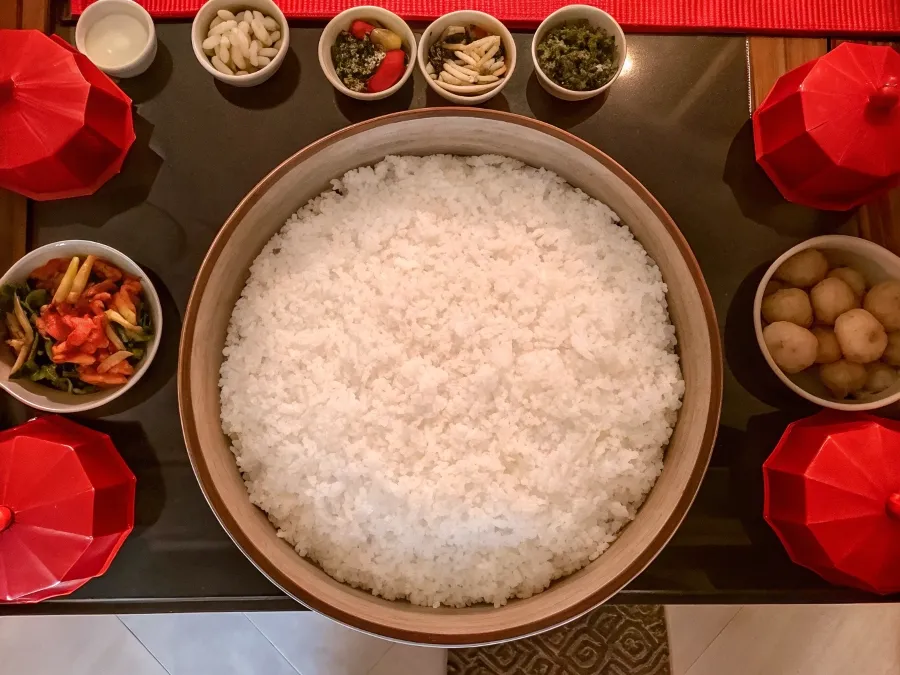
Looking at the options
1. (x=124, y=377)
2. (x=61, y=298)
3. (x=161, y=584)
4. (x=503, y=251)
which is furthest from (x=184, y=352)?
(x=503, y=251)

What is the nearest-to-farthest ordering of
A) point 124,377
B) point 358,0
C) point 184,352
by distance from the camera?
point 184,352, point 124,377, point 358,0

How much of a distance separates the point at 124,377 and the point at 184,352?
0.21 m

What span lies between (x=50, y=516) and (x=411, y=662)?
1.16 metres

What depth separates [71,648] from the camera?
6.39 feet

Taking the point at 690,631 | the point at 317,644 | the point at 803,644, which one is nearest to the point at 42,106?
the point at 317,644

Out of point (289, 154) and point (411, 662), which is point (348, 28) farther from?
point (411, 662)

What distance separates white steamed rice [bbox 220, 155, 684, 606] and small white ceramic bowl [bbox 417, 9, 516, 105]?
0.62 feet

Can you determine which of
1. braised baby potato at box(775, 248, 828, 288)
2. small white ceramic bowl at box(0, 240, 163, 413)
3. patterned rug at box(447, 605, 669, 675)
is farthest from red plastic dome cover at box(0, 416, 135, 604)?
braised baby potato at box(775, 248, 828, 288)

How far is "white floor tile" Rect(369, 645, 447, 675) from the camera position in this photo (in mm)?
1903

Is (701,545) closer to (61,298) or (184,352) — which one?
(184,352)

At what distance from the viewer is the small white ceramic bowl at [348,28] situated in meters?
1.33

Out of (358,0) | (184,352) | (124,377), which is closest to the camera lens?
(184,352)

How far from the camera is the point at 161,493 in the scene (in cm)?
134

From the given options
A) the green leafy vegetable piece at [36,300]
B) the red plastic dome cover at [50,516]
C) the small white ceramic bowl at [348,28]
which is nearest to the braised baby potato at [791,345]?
the small white ceramic bowl at [348,28]
